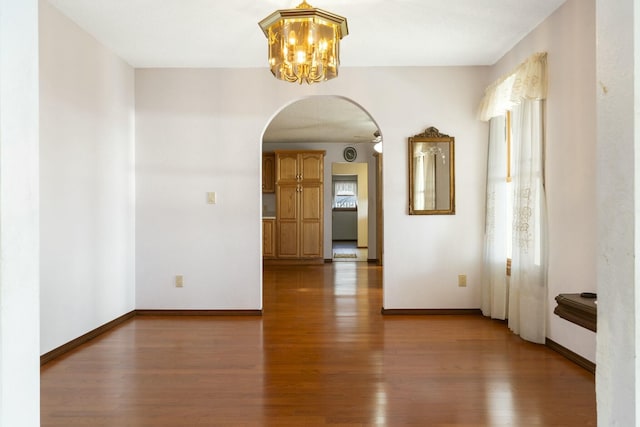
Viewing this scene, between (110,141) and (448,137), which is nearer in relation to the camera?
(110,141)

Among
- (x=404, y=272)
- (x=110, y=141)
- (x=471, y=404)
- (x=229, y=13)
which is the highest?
(x=229, y=13)

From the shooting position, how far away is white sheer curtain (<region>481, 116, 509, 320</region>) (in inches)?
162

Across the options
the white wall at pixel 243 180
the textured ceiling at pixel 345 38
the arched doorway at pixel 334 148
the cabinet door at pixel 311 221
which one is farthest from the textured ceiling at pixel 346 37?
the cabinet door at pixel 311 221

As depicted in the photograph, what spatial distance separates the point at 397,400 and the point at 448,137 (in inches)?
116

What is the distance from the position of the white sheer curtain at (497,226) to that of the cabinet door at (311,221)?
4.67 m

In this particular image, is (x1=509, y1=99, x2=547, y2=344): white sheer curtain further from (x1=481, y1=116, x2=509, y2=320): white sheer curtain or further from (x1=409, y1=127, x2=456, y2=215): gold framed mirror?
(x1=409, y1=127, x2=456, y2=215): gold framed mirror

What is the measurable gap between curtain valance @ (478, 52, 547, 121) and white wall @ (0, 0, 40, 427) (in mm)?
3450

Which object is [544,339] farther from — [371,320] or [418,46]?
[418,46]

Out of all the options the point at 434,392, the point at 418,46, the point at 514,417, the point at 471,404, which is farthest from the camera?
the point at 418,46

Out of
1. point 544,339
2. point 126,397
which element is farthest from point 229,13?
point 544,339

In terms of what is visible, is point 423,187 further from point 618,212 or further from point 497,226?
point 618,212

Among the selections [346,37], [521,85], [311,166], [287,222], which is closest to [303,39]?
[346,37]

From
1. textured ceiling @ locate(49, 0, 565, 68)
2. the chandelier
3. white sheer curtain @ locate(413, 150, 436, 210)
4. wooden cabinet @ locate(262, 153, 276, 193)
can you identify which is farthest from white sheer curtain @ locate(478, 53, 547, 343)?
wooden cabinet @ locate(262, 153, 276, 193)

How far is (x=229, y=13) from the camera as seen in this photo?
10.8ft
